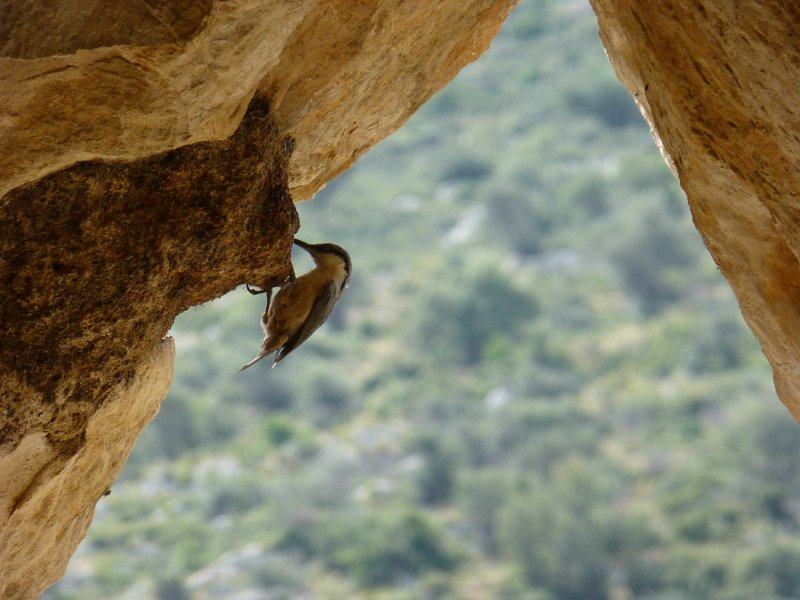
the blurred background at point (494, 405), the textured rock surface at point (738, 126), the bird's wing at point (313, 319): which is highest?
the textured rock surface at point (738, 126)

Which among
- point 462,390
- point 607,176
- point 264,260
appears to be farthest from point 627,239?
point 264,260

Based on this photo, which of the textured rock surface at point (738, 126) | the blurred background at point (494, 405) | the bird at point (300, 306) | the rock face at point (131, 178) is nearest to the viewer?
the rock face at point (131, 178)

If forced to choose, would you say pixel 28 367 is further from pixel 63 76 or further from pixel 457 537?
pixel 457 537

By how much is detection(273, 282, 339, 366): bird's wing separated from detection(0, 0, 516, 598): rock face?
0.48 meters

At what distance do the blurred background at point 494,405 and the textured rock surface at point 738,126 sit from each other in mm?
28644

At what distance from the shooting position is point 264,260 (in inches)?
196

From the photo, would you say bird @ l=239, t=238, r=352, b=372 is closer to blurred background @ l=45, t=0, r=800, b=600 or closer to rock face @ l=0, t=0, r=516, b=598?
rock face @ l=0, t=0, r=516, b=598

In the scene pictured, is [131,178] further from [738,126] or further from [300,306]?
[738,126]

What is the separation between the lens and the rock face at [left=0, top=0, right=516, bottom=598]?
3881mm

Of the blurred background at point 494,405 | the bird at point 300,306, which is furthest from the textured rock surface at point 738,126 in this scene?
the blurred background at point 494,405

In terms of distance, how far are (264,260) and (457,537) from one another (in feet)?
108

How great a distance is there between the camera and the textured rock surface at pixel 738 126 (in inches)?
158

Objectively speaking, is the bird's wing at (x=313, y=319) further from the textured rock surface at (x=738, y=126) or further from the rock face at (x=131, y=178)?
the textured rock surface at (x=738, y=126)

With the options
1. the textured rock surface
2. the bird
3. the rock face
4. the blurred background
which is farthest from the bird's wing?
the blurred background
